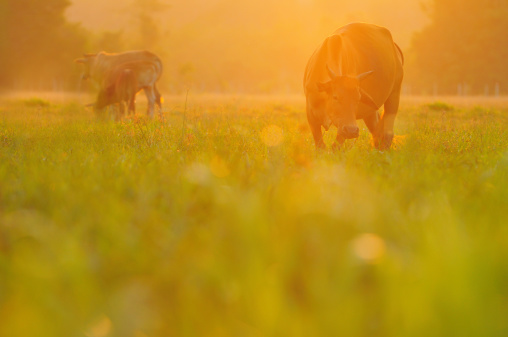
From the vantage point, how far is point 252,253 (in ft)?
4.12

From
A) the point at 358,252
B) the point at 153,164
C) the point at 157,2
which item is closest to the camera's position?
the point at 358,252

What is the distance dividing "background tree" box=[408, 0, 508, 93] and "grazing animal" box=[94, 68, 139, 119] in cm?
4084

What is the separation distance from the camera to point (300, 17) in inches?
4321

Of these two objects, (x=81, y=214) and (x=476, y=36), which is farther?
(x=476, y=36)

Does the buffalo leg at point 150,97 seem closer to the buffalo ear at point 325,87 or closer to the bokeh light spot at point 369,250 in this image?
the buffalo ear at point 325,87

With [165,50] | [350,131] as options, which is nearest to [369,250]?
[350,131]

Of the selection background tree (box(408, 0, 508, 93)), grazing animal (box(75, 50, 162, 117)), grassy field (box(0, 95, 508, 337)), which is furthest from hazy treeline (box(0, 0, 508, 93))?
grassy field (box(0, 95, 508, 337))

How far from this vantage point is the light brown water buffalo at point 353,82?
452 cm

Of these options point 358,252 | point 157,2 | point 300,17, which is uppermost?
point 300,17

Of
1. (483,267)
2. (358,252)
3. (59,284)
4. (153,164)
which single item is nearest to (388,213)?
(483,267)

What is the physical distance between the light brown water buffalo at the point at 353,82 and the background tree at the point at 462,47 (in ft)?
137

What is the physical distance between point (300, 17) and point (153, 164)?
115270 mm

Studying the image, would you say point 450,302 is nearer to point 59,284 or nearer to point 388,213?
point 388,213

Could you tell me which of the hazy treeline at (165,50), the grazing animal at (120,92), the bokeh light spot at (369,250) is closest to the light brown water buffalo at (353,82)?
the bokeh light spot at (369,250)
